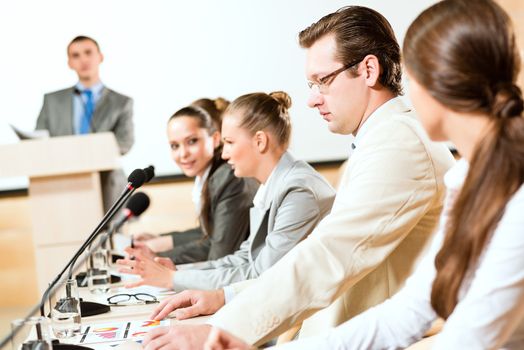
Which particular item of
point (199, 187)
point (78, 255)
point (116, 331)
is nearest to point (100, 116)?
point (199, 187)

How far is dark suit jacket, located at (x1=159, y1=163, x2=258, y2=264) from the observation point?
3.48 metres

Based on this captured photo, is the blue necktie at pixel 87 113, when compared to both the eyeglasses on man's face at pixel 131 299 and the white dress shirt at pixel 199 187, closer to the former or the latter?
the white dress shirt at pixel 199 187

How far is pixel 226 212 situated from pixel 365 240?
1720mm

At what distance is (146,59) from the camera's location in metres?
6.54

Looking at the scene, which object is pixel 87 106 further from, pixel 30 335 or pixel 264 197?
pixel 30 335

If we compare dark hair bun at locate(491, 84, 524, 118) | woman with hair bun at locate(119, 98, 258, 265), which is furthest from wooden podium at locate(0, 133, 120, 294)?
dark hair bun at locate(491, 84, 524, 118)

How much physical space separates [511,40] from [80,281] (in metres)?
2.05

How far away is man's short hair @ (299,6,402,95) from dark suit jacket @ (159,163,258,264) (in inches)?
56.2

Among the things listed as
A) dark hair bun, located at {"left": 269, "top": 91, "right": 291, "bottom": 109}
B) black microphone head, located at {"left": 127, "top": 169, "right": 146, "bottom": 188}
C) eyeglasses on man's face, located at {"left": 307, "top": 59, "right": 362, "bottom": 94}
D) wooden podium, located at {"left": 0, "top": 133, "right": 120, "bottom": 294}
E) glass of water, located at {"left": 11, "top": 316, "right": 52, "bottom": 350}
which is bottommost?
wooden podium, located at {"left": 0, "top": 133, "right": 120, "bottom": 294}

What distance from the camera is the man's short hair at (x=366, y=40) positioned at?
7.09 ft

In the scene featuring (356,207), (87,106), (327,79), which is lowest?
(87,106)

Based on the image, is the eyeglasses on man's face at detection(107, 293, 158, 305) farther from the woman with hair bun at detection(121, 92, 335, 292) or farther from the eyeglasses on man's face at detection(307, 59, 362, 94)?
the eyeglasses on man's face at detection(307, 59, 362, 94)

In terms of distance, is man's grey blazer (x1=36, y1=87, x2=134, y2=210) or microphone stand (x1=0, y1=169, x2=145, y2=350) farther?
man's grey blazer (x1=36, y1=87, x2=134, y2=210)

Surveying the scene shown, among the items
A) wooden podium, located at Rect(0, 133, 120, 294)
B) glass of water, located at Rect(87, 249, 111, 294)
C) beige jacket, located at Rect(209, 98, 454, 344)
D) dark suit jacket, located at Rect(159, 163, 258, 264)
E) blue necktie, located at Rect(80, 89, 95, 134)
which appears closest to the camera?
beige jacket, located at Rect(209, 98, 454, 344)
